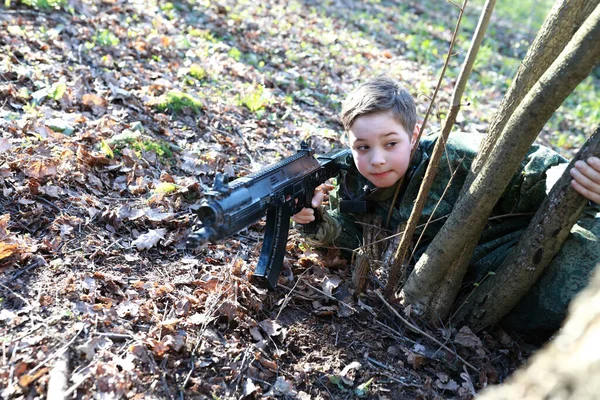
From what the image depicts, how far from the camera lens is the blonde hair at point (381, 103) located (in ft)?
12.1

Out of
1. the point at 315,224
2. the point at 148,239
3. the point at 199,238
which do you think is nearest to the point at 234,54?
the point at 315,224

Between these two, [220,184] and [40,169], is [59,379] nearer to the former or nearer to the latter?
[220,184]

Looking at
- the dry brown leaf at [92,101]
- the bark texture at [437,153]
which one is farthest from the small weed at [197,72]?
the bark texture at [437,153]

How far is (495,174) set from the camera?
9.97ft

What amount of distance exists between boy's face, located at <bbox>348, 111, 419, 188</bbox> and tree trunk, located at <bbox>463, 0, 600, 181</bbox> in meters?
0.56

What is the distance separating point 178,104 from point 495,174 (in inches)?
156

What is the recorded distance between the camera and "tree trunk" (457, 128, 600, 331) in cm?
299

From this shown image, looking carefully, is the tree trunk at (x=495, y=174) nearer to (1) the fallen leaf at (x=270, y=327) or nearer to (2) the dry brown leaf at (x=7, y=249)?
(1) the fallen leaf at (x=270, y=327)

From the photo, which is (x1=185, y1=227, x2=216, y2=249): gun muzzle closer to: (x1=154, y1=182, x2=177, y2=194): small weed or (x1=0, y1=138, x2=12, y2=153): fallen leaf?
(x1=154, y1=182, x2=177, y2=194): small weed

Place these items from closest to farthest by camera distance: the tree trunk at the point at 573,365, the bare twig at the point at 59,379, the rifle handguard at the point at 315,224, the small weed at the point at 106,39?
the tree trunk at the point at 573,365, the bare twig at the point at 59,379, the rifle handguard at the point at 315,224, the small weed at the point at 106,39

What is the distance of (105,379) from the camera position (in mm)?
2598

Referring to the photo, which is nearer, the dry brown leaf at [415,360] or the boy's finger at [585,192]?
the boy's finger at [585,192]

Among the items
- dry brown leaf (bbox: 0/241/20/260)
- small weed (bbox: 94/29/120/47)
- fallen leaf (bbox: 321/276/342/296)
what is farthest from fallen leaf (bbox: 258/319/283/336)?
small weed (bbox: 94/29/120/47)

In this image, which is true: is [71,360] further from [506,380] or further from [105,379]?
[506,380]
